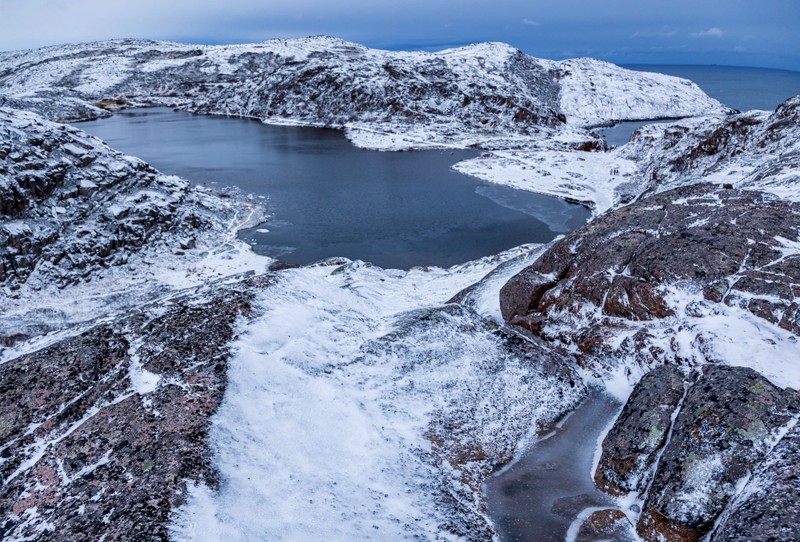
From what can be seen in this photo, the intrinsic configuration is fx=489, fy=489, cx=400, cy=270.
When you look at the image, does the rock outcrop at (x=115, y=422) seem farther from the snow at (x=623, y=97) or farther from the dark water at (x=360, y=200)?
the snow at (x=623, y=97)

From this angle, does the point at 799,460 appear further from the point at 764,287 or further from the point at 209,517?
the point at 209,517

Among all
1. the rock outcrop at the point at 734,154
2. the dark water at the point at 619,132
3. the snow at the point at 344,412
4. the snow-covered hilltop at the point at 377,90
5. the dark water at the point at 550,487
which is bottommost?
the dark water at the point at 550,487

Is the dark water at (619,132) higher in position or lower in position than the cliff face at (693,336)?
higher

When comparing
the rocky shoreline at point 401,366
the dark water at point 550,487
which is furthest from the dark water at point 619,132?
the dark water at point 550,487

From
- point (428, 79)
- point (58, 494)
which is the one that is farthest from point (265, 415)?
point (428, 79)

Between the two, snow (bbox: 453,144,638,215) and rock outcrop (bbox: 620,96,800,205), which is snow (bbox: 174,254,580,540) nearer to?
rock outcrop (bbox: 620,96,800,205)

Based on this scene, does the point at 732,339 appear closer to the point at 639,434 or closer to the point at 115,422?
the point at 639,434

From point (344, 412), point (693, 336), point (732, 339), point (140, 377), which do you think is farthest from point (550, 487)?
point (140, 377)

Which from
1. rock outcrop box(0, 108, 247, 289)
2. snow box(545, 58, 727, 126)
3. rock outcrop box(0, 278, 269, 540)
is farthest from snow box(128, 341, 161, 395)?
snow box(545, 58, 727, 126)

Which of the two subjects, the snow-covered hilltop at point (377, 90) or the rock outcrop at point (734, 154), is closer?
the rock outcrop at point (734, 154)
